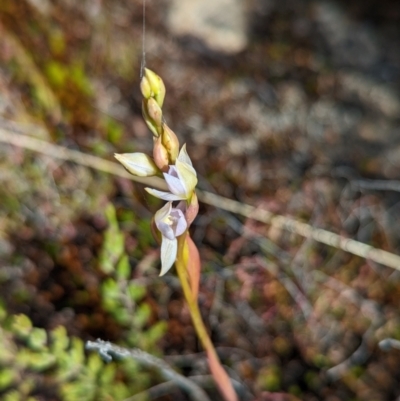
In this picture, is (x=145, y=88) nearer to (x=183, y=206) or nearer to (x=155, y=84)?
(x=155, y=84)

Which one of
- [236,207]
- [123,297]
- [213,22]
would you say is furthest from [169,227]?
[213,22]

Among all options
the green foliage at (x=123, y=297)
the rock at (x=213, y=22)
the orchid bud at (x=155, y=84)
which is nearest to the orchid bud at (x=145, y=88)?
the orchid bud at (x=155, y=84)

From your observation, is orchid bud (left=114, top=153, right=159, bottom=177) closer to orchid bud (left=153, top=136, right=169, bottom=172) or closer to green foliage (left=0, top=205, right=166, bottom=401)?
orchid bud (left=153, top=136, right=169, bottom=172)

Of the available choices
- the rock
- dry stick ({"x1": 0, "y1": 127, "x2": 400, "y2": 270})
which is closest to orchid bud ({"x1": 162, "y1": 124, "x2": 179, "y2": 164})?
dry stick ({"x1": 0, "y1": 127, "x2": 400, "y2": 270})

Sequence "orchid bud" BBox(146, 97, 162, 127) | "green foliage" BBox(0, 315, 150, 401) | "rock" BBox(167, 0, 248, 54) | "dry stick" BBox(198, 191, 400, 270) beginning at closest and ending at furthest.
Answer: "orchid bud" BBox(146, 97, 162, 127), "green foliage" BBox(0, 315, 150, 401), "dry stick" BBox(198, 191, 400, 270), "rock" BBox(167, 0, 248, 54)

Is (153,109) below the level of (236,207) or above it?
above

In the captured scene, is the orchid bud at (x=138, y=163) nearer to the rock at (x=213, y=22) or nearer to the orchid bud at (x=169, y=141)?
the orchid bud at (x=169, y=141)

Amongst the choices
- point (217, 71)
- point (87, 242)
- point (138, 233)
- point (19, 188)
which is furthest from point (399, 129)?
point (19, 188)
